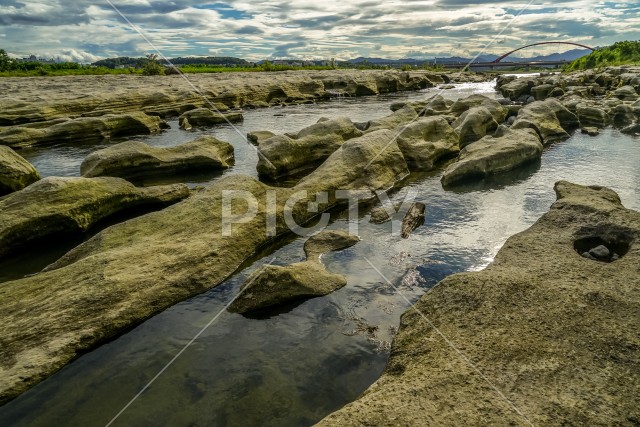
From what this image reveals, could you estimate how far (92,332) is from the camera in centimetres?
734

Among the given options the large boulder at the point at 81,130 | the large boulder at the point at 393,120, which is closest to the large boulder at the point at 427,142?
the large boulder at the point at 393,120

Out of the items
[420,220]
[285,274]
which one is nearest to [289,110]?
[420,220]

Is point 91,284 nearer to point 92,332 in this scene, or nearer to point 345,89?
point 92,332

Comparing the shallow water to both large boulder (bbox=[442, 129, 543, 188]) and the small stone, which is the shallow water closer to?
the small stone

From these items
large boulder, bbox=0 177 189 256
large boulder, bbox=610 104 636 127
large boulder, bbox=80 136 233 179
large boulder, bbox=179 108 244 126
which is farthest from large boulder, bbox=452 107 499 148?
large boulder, bbox=179 108 244 126

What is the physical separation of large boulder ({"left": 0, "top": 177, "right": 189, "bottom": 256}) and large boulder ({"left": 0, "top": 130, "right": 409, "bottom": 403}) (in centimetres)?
214

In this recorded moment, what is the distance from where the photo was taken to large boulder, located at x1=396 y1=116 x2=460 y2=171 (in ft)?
60.0

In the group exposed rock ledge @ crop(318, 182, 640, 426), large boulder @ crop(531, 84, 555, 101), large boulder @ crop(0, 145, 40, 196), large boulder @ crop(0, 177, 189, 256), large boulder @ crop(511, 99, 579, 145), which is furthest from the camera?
large boulder @ crop(531, 84, 555, 101)

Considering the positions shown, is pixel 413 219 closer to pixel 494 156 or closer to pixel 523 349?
pixel 494 156

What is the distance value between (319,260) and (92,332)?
16.6ft

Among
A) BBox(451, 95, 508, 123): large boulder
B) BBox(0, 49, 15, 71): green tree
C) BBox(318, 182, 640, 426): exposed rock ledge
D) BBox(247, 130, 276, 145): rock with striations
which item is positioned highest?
BBox(0, 49, 15, 71): green tree

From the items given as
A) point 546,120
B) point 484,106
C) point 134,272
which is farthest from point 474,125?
point 134,272

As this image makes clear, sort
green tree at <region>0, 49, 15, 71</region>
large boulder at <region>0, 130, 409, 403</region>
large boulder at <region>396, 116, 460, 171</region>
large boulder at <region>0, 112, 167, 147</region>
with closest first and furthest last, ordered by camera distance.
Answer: large boulder at <region>0, 130, 409, 403</region> < large boulder at <region>396, 116, 460, 171</region> < large boulder at <region>0, 112, 167, 147</region> < green tree at <region>0, 49, 15, 71</region>

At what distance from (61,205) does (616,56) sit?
3875 inches
